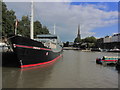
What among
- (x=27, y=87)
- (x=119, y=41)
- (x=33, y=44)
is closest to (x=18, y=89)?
(x=27, y=87)

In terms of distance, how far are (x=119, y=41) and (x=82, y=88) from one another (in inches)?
4344

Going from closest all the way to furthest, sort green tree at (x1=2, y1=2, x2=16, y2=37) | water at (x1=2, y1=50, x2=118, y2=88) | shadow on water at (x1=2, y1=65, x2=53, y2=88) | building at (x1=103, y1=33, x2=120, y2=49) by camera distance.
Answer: shadow on water at (x1=2, y1=65, x2=53, y2=88)
water at (x1=2, y1=50, x2=118, y2=88)
green tree at (x1=2, y1=2, x2=16, y2=37)
building at (x1=103, y1=33, x2=120, y2=49)

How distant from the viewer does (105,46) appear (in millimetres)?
135500

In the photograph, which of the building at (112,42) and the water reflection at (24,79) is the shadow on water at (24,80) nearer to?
the water reflection at (24,79)

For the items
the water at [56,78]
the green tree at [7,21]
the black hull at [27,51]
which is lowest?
the water at [56,78]

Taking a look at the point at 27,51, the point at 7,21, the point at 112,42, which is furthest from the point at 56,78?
the point at 112,42

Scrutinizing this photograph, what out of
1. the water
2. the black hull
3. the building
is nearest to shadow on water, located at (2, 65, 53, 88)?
the water

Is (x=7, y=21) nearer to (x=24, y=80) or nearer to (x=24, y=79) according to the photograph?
(x=24, y=79)

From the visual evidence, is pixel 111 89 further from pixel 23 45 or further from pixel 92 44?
pixel 92 44

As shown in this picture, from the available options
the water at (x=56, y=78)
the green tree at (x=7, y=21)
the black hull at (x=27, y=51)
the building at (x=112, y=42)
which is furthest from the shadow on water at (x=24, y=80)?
the building at (x=112, y=42)

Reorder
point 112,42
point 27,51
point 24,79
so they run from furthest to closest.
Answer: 1. point 112,42
2. point 27,51
3. point 24,79

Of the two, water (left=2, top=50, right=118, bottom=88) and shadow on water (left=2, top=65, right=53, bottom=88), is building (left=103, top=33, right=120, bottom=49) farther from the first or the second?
shadow on water (left=2, top=65, right=53, bottom=88)

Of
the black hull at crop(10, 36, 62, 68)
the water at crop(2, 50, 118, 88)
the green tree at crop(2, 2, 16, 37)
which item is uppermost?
the green tree at crop(2, 2, 16, 37)

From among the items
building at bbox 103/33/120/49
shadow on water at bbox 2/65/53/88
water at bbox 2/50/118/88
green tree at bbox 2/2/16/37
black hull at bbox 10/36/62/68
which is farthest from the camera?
building at bbox 103/33/120/49
